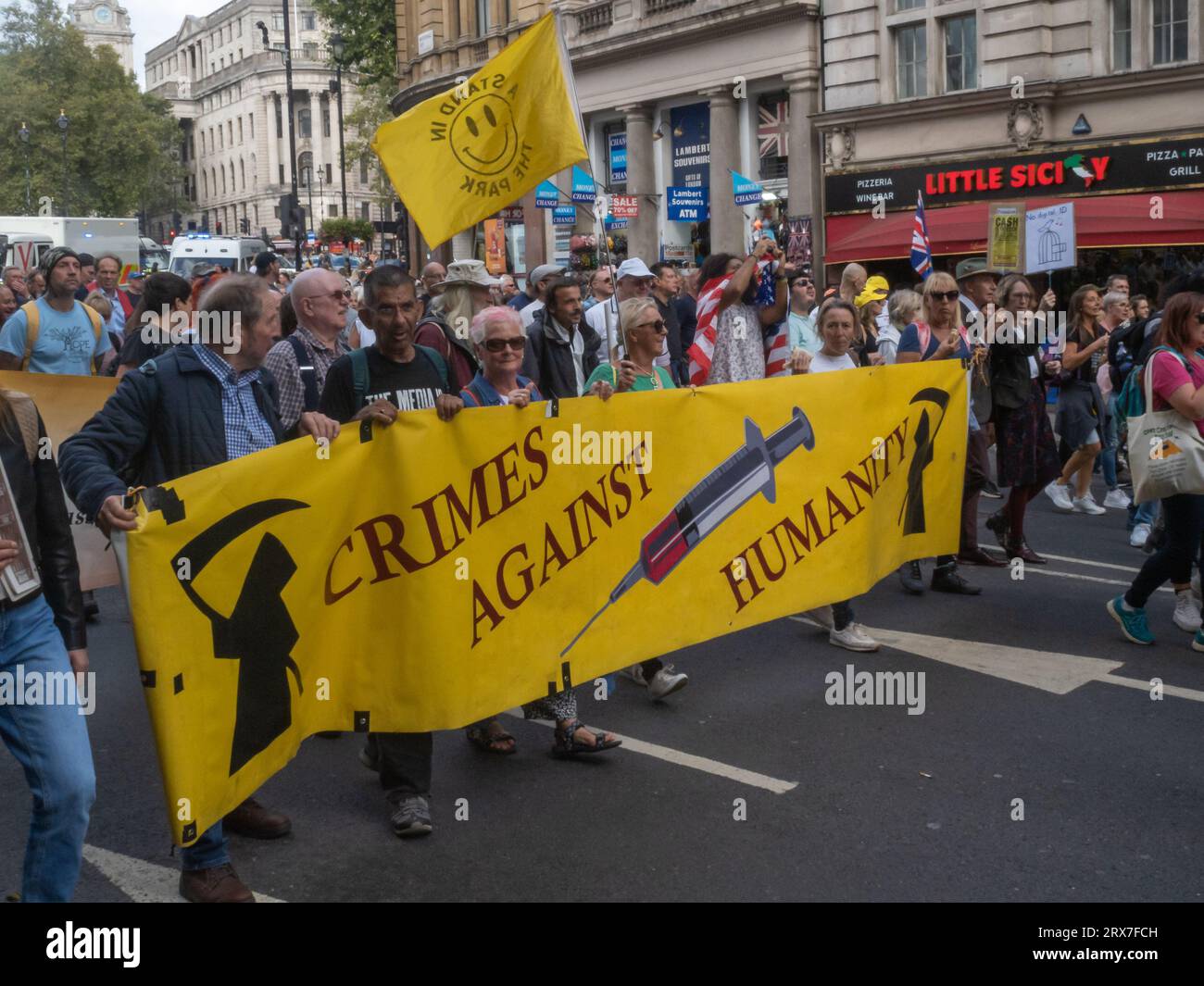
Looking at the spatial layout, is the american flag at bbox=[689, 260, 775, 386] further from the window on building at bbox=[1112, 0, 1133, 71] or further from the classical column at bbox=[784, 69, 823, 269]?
the classical column at bbox=[784, 69, 823, 269]

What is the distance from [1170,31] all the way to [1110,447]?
1223cm

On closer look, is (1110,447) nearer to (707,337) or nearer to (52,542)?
(707,337)

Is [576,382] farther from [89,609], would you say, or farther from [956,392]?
[89,609]

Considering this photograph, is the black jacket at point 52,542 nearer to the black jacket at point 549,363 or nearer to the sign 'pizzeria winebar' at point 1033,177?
the black jacket at point 549,363

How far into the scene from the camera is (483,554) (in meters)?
5.20

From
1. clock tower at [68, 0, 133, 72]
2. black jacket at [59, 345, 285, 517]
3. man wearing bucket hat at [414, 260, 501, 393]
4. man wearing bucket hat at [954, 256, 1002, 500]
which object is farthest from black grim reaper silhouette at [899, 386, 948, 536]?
clock tower at [68, 0, 133, 72]

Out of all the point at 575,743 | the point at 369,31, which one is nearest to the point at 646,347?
the point at 575,743

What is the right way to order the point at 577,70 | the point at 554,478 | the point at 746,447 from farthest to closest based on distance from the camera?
the point at 577,70, the point at 746,447, the point at 554,478

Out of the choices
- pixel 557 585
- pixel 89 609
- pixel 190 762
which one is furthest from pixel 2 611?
A: pixel 89 609

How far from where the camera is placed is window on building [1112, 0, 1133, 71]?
2181cm

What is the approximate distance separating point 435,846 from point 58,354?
236 inches

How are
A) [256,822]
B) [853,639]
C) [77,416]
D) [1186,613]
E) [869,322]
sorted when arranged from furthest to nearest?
[869,322] → [1186,613] → [853,639] → [77,416] → [256,822]

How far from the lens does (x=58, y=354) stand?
9.46m

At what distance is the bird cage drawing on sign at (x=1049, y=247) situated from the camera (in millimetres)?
11781
